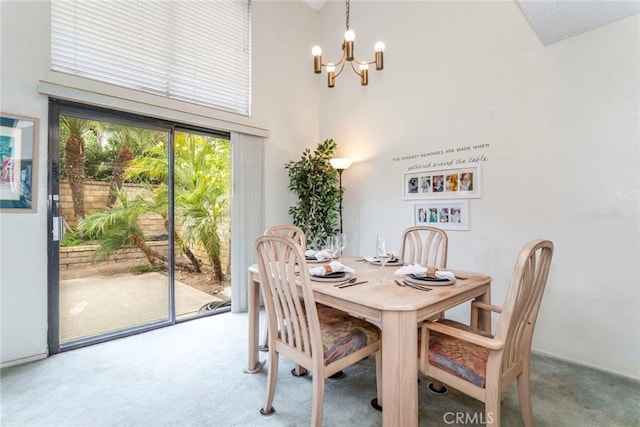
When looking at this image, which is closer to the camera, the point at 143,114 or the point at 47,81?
the point at 47,81

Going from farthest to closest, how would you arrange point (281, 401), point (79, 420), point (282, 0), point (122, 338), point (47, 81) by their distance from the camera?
point (282, 0) < point (122, 338) < point (47, 81) < point (281, 401) < point (79, 420)

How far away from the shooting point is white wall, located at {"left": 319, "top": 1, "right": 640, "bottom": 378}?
2.16 m

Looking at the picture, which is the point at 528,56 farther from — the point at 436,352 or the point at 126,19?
the point at 126,19

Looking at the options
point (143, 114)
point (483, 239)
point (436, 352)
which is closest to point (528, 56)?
point (483, 239)

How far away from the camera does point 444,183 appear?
3031 millimetres

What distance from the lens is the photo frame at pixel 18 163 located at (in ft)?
7.36

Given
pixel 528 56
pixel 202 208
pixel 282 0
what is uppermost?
pixel 282 0

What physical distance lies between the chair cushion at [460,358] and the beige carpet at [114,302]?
8.97 feet

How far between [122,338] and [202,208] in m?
1.46

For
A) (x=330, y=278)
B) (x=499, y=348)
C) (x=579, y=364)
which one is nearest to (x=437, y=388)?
(x=499, y=348)

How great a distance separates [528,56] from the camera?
2.53 metres

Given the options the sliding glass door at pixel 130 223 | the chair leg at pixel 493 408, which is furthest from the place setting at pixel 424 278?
the sliding glass door at pixel 130 223

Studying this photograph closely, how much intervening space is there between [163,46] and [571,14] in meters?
3.50

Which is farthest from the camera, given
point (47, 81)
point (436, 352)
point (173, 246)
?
point (173, 246)
